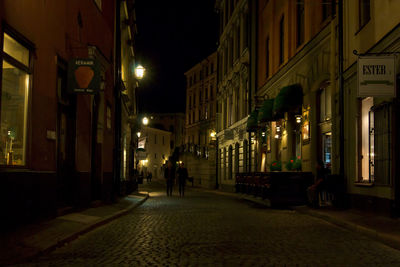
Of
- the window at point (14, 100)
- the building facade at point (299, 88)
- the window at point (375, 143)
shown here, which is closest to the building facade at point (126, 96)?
the building facade at point (299, 88)

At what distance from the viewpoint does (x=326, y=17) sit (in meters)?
19.5

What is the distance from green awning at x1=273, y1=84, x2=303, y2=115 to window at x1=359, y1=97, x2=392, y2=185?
6508 millimetres

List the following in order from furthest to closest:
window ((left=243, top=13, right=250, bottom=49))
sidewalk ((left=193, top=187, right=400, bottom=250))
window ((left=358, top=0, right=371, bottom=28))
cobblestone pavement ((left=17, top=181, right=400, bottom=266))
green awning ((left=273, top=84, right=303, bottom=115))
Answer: window ((left=243, top=13, right=250, bottom=49)), green awning ((left=273, top=84, right=303, bottom=115)), window ((left=358, top=0, right=371, bottom=28)), sidewalk ((left=193, top=187, right=400, bottom=250)), cobblestone pavement ((left=17, top=181, right=400, bottom=266))

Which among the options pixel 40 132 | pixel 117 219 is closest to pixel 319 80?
pixel 117 219

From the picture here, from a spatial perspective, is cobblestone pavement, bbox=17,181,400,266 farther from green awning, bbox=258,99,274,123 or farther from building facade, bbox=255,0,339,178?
green awning, bbox=258,99,274,123

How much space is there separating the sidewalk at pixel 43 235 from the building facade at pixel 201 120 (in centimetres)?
3499

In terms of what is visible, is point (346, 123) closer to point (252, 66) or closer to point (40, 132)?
point (40, 132)

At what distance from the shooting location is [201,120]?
6588 cm

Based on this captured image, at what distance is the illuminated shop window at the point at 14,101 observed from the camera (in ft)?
32.3

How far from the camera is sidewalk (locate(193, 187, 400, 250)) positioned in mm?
9399

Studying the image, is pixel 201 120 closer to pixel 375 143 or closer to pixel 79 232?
pixel 375 143

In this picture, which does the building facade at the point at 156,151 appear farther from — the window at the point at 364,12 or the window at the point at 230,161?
the window at the point at 364,12

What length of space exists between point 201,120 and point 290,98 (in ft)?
145

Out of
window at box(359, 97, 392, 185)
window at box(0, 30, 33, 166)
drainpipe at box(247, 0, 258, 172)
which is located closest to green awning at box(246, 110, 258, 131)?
drainpipe at box(247, 0, 258, 172)
